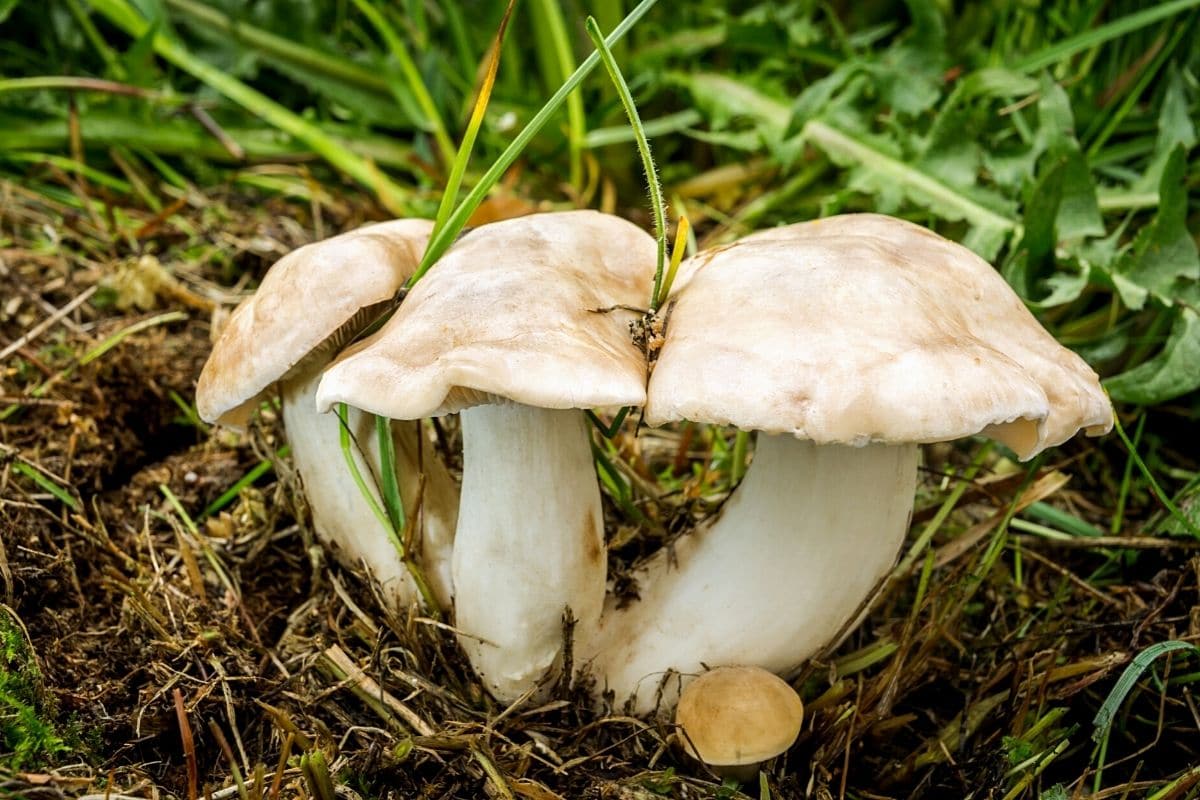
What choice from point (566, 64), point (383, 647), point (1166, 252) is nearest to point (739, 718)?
point (383, 647)

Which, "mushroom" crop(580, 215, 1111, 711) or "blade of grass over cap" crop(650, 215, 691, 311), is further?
"blade of grass over cap" crop(650, 215, 691, 311)

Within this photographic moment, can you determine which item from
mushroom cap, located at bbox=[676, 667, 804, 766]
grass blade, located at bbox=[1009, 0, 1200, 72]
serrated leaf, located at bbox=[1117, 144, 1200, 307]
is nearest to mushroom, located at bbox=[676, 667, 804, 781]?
mushroom cap, located at bbox=[676, 667, 804, 766]

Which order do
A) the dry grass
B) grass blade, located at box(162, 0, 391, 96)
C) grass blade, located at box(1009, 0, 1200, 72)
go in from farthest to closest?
grass blade, located at box(162, 0, 391, 96) < grass blade, located at box(1009, 0, 1200, 72) < the dry grass

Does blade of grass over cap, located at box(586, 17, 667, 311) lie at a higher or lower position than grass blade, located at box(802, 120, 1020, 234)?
higher

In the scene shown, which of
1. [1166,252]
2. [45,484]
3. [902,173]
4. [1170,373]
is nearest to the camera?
[45,484]

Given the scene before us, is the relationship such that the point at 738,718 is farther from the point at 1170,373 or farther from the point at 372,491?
the point at 1170,373

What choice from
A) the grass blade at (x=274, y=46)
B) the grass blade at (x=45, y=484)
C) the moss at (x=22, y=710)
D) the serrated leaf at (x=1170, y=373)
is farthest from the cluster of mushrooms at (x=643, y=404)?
the grass blade at (x=274, y=46)

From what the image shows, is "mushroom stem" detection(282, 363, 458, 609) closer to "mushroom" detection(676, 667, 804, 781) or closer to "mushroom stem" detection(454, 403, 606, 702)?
"mushroom stem" detection(454, 403, 606, 702)

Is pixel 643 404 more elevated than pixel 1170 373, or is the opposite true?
pixel 643 404

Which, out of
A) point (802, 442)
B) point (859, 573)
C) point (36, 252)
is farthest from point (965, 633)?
point (36, 252)
